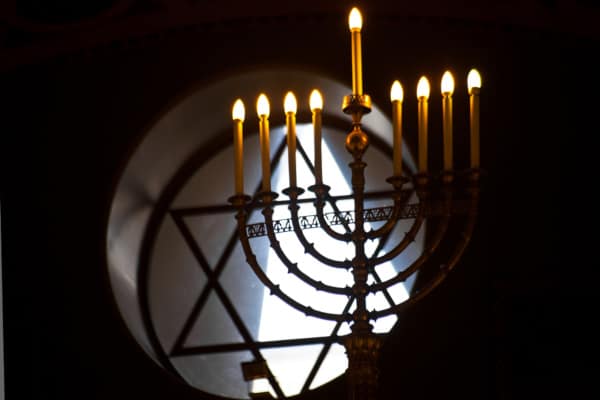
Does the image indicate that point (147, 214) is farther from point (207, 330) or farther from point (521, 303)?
point (521, 303)

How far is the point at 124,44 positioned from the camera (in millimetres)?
5512

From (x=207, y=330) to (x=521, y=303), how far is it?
150 centimetres

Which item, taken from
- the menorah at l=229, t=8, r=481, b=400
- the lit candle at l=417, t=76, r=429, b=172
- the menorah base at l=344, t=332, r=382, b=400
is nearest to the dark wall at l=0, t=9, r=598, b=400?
the menorah at l=229, t=8, r=481, b=400

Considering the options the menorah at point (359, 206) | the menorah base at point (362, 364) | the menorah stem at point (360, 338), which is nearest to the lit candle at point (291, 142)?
the menorah at point (359, 206)

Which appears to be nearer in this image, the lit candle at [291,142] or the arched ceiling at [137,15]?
the lit candle at [291,142]

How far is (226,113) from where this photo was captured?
18.6 feet

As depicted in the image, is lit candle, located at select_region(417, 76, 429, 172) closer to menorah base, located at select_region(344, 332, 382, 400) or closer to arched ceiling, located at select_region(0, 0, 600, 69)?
menorah base, located at select_region(344, 332, 382, 400)

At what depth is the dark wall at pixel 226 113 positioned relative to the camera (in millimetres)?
4840

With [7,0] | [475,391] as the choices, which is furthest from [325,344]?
[7,0]

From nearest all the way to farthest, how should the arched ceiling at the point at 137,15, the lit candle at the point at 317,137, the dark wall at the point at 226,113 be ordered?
the lit candle at the point at 317,137 < the dark wall at the point at 226,113 < the arched ceiling at the point at 137,15

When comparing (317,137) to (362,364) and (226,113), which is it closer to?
(362,364)

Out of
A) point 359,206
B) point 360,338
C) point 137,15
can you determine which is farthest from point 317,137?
point 137,15

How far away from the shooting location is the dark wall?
4840mm

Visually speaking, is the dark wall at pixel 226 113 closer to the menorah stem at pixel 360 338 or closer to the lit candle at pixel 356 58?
the menorah stem at pixel 360 338
